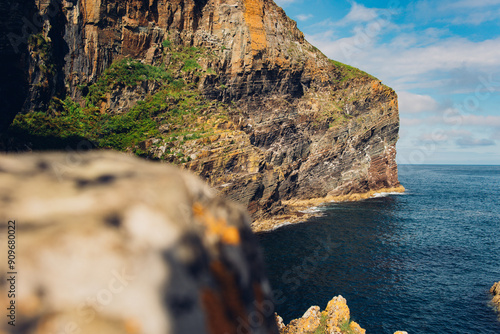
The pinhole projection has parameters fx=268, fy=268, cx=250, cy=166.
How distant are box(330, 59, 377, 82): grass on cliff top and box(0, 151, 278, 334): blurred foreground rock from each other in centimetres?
8213

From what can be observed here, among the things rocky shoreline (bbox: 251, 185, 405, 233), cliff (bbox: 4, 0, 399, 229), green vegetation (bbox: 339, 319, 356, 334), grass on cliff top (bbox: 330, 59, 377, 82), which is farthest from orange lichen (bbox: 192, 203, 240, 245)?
grass on cliff top (bbox: 330, 59, 377, 82)

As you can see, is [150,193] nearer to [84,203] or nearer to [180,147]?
[84,203]

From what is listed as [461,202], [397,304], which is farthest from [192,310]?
[461,202]

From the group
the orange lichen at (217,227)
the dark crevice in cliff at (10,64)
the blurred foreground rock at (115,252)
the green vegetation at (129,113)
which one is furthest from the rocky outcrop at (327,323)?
the dark crevice in cliff at (10,64)

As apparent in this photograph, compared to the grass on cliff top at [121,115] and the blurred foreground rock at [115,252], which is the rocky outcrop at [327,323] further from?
the grass on cliff top at [121,115]

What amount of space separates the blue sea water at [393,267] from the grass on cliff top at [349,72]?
39435 mm

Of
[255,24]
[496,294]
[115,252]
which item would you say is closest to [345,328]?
[115,252]

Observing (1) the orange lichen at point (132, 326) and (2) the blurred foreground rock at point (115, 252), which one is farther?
(1) the orange lichen at point (132, 326)

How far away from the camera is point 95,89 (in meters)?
43.3

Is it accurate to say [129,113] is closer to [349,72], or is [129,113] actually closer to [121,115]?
[121,115]

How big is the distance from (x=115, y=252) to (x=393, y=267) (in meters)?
37.8

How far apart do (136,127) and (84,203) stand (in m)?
43.2

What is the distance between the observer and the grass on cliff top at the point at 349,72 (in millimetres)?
76250

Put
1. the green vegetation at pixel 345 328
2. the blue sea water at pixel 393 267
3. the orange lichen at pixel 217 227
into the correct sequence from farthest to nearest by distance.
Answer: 1. the blue sea water at pixel 393 267
2. the green vegetation at pixel 345 328
3. the orange lichen at pixel 217 227
